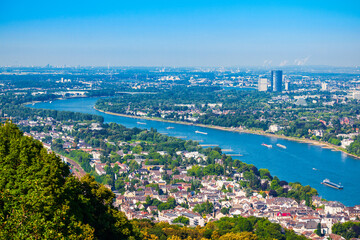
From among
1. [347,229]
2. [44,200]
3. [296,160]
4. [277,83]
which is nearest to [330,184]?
[296,160]

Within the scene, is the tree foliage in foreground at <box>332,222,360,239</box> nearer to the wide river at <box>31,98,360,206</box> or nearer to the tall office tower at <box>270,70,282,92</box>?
the wide river at <box>31,98,360,206</box>

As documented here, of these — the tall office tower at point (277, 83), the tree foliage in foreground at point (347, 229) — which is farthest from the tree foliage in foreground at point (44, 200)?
the tall office tower at point (277, 83)

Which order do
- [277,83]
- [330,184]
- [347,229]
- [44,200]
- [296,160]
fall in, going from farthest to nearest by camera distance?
[277,83] < [296,160] < [330,184] < [347,229] < [44,200]

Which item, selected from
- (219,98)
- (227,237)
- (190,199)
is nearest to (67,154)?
(190,199)

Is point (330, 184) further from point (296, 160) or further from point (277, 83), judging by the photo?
point (277, 83)

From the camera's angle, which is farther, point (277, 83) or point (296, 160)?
point (277, 83)

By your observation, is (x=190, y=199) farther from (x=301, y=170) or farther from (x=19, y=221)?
(x=19, y=221)

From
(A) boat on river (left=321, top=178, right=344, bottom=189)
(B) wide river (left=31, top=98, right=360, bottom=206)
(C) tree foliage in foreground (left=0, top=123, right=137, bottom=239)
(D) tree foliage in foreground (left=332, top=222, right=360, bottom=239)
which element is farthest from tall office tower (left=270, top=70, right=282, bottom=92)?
(C) tree foliage in foreground (left=0, top=123, right=137, bottom=239)

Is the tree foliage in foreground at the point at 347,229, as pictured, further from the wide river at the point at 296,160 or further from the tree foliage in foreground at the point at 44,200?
the tree foliage in foreground at the point at 44,200
